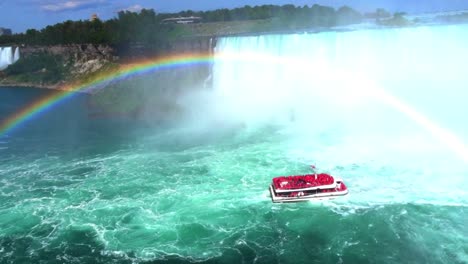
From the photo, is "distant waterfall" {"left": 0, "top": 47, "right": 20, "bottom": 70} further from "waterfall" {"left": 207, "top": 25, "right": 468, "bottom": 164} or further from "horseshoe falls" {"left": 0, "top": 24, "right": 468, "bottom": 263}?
"waterfall" {"left": 207, "top": 25, "right": 468, "bottom": 164}

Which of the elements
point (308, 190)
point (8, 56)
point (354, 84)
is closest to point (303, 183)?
point (308, 190)

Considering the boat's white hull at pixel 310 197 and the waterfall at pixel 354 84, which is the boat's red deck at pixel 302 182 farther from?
the waterfall at pixel 354 84

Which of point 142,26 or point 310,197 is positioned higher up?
point 142,26

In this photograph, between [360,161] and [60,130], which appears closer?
[360,161]

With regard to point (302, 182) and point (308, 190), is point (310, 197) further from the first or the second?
point (302, 182)

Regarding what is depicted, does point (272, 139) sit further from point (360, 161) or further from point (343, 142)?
point (360, 161)

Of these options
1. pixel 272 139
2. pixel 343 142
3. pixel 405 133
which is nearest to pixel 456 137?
pixel 405 133
